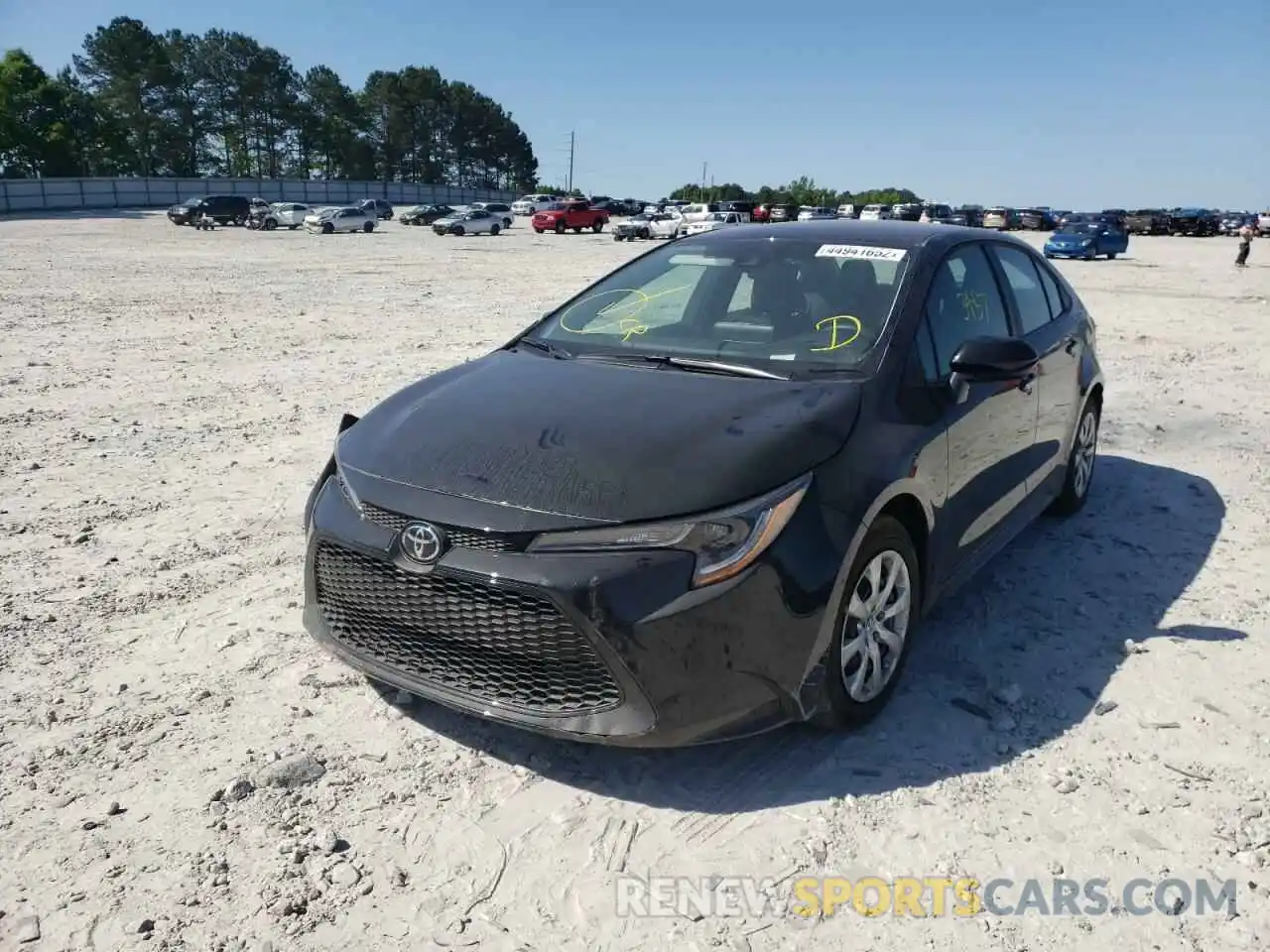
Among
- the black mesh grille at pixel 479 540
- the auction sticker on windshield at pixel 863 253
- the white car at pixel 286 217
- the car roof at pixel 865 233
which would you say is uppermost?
the car roof at pixel 865 233

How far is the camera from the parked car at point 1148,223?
6321 centimetres

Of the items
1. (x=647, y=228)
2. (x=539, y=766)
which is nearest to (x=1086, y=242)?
(x=647, y=228)

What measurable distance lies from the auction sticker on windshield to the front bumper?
1.65m

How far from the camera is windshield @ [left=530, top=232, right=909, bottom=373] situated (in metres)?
3.81

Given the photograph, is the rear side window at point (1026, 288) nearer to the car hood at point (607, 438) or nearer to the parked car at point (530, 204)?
the car hood at point (607, 438)

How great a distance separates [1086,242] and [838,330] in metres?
32.9

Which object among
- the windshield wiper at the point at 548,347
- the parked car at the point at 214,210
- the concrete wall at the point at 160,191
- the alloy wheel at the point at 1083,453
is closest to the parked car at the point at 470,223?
the parked car at the point at 214,210

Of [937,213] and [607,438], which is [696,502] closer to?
[607,438]

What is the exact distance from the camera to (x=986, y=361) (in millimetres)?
3664

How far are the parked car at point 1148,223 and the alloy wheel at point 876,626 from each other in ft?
226

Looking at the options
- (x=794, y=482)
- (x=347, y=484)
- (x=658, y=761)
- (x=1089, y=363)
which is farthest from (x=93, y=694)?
(x=1089, y=363)

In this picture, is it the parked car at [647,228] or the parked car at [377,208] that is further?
the parked car at [377,208]

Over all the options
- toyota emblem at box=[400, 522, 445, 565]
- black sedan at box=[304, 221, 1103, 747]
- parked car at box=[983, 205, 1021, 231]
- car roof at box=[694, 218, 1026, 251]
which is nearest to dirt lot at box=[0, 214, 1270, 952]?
black sedan at box=[304, 221, 1103, 747]

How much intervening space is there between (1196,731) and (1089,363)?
273 centimetres
